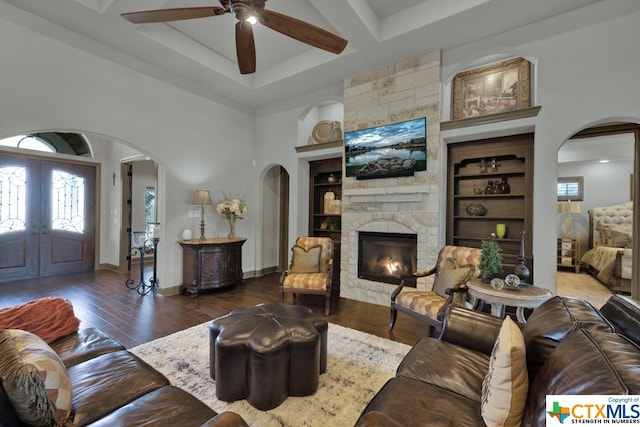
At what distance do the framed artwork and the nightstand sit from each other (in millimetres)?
4061

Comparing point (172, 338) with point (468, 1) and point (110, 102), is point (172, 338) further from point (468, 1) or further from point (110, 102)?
point (468, 1)

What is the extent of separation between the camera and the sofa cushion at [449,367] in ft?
4.68

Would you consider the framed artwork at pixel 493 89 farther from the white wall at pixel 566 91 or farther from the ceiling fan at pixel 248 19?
the ceiling fan at pixel 248 19

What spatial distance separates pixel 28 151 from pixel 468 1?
24.5 ft

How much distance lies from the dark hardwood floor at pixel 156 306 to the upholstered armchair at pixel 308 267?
0.43 metres

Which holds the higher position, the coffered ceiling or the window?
the coffered ceiling

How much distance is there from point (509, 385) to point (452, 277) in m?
2.02

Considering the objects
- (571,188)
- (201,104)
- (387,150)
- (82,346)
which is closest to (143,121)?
(201,104)

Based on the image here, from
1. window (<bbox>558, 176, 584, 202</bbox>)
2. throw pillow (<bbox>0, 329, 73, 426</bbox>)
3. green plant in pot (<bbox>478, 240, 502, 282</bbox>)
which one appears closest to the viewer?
throw pillow (<bbox>0, 329, 73, 426</bbox>)

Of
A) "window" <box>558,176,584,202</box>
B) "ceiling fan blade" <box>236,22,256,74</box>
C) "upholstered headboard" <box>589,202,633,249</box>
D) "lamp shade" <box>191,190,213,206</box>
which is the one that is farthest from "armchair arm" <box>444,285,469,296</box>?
"window" <box>558,176,584,202</box>

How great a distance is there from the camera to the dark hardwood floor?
3.14m

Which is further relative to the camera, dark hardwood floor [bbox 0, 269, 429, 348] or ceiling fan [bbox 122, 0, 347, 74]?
dark hardwood floor [bbox 0, 269, 429, 348]

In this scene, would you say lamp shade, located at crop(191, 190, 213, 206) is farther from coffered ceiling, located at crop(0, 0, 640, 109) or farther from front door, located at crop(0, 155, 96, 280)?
front door, located at crop(0, 155, 96, 280)

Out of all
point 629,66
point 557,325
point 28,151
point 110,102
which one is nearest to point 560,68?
point 629,66
